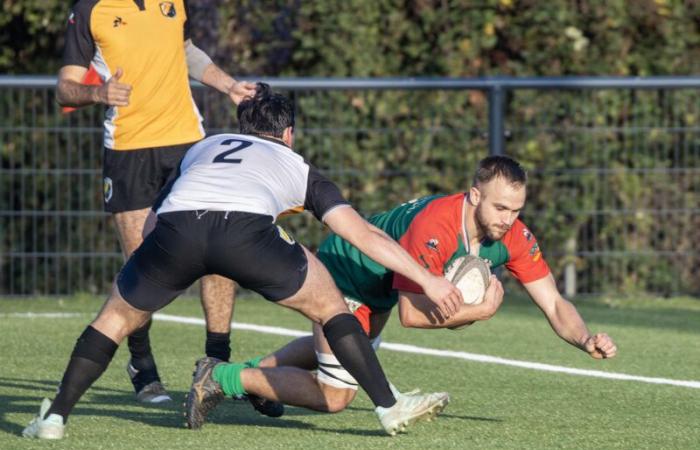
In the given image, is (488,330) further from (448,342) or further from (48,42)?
(48,42)

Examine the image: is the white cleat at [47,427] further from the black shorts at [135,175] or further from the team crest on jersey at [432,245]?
the black shorts at [135,175]

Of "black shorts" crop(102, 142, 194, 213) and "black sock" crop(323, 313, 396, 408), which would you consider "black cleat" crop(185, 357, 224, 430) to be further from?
"black shorts" crop(102, 142, 194, 213)

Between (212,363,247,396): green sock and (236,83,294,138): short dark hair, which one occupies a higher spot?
(236,83,294,138): short dark hair

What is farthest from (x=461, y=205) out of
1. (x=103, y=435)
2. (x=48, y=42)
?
(x=48, y=42)

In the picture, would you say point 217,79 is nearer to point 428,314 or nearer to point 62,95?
point 62,95

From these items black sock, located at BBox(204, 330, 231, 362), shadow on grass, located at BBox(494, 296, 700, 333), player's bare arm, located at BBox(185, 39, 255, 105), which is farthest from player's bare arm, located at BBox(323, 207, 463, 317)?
shadow on grass, located at BBox(494, 296, 700, 333)

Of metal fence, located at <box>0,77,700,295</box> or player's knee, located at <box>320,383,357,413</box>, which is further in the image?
metal fence, located at <box>0,77,700,295</box>

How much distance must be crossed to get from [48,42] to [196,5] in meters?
A: 1.65

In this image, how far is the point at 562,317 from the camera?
713 centimetres

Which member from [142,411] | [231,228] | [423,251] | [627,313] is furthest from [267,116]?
[627,313]

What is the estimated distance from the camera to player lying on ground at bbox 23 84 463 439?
6289mm

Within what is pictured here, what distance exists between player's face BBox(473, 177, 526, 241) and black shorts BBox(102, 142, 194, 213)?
6.13ft

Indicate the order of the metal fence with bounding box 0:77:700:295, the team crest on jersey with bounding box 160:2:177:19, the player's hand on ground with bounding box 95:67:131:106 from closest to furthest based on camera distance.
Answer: the player's hand on ground with bounding box 95:67:131:106, the team crest on jersey with bounding box 160:2:177:19, the metal fence with bounding box 0:77:700:295

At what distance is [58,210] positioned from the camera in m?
11.9
